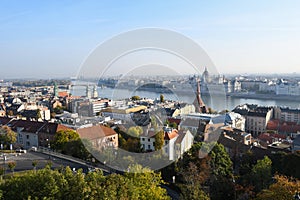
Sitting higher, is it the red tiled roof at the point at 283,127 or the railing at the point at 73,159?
the railing at the point at 73,159

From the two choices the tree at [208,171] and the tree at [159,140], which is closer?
the tree at [208,171]

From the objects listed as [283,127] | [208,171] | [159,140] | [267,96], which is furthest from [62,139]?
[267,96]

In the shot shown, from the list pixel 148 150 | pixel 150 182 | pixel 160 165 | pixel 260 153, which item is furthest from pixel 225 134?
pixel 150 182

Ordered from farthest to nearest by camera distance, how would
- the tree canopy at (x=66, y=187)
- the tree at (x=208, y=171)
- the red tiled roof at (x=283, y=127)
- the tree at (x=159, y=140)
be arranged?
the red tiled roof at (x=283, y=127) → the tree at (x=159, y=140) → the tree at (x=208, y=171) → the tree canopy at (x=66, y=187)

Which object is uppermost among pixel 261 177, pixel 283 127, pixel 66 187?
pixel 66 187

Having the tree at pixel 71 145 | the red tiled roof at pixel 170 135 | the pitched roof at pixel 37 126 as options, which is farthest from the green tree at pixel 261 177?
the pitched roof at pixel 37 126

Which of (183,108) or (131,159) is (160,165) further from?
(183,108)

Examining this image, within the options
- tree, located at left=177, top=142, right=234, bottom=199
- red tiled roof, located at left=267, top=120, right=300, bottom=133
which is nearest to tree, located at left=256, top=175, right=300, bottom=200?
tree, located at left=177, top=142, right=234, bottom=199

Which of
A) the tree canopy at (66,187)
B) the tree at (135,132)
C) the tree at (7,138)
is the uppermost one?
the tree canopy at (66,187)

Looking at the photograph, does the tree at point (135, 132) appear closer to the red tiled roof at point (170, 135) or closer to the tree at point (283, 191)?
the red tiled roof at point (170, 135)

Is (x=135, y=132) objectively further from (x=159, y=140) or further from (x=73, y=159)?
(x=73, y=159)

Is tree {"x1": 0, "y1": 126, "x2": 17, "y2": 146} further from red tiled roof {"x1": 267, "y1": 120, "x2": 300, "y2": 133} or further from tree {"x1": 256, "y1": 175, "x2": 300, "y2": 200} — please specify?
red tiled roof {"x1": 267, "y1": 120, "x2": 300, "y2": 133}
